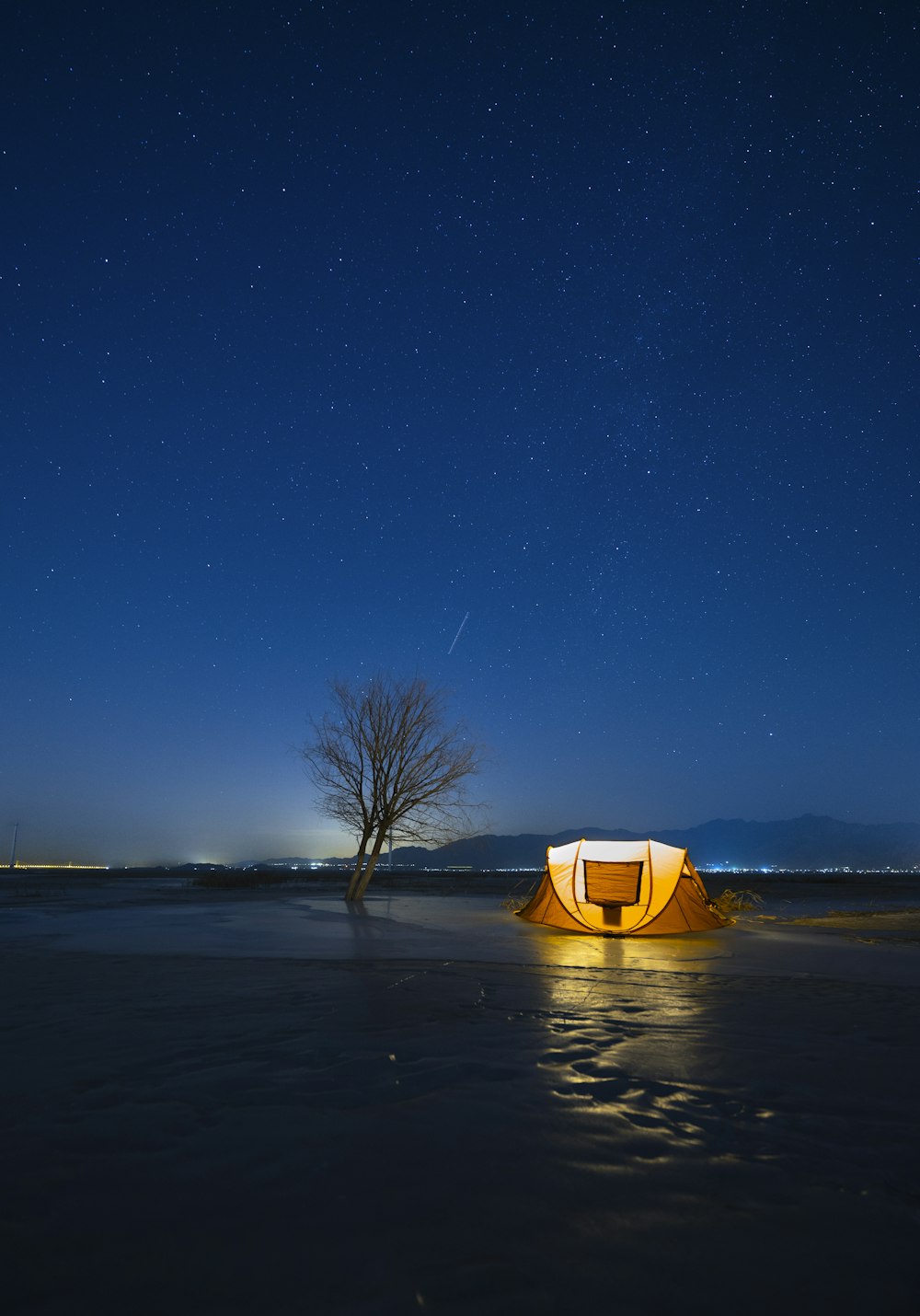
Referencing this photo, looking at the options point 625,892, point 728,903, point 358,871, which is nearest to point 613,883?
point 625,892

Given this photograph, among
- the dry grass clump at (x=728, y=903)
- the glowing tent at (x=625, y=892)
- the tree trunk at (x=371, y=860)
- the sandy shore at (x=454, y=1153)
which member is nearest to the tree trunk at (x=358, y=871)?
the tree trunk at (x=371, y=860)

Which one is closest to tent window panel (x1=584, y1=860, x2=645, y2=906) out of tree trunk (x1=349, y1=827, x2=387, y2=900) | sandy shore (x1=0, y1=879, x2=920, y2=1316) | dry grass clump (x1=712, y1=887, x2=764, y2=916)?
dry grass clump (x1=712, y1=887, x2=764, y2=916)

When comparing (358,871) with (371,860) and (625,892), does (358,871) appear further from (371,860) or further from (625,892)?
(625,892)

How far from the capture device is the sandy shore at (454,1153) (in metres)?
2.14

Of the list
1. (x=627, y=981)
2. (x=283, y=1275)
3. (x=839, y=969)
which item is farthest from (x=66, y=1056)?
(x=839, y=969)

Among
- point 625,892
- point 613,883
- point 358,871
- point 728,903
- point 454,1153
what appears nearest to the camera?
point 454,1153

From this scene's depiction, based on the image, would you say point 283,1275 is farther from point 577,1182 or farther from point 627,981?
point 627,981

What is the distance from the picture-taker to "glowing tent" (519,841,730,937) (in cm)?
1395

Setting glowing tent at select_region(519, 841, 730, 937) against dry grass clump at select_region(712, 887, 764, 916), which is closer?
A: glowing tent at select_region(519, 841, 730, 937)

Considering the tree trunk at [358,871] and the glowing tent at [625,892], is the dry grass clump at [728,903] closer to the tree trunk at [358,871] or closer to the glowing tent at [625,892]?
the glowing tent at [625,892]

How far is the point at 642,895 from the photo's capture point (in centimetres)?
1412

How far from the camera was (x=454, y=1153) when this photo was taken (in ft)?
9.99

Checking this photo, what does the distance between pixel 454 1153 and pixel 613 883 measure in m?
11.8

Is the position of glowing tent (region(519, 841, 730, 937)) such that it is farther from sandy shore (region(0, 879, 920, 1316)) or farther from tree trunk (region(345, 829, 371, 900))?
tree trunk (region(345, 829, 371, 900))
